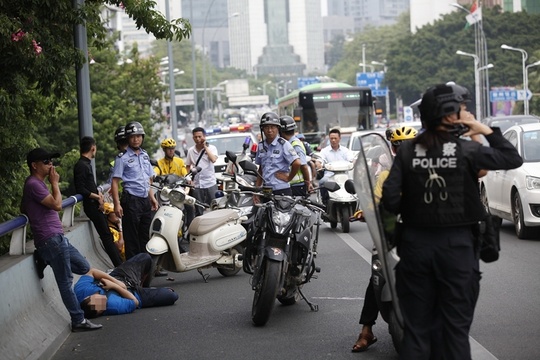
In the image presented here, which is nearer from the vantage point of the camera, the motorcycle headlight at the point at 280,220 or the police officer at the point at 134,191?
the motorcycle headlight at the point at 280,220

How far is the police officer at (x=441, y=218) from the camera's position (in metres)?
6.13

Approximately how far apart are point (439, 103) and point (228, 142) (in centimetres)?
2334

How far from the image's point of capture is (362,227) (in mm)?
20250

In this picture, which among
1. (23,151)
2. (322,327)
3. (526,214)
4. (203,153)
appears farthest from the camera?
(203,153)

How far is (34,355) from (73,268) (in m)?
1.51

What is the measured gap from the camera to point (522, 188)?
1644cm

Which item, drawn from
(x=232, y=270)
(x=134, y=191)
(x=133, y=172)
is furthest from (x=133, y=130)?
(x=232, y=270)

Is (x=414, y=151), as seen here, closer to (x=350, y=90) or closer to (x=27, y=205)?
(x=27, y=205)

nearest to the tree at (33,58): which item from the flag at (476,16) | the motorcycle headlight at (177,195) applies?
the motorcycle headlight at (177,195)

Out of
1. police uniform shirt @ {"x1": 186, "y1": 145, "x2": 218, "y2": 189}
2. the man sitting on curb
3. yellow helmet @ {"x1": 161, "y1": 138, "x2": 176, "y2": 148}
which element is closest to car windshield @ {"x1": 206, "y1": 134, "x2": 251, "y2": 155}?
police uniform shirt @ {"x1": 186, "y1": 145, "x2": 218, "y2": 189}

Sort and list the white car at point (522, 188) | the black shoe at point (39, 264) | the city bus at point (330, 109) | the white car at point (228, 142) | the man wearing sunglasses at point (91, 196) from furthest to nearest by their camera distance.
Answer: the city bus at point (330, 109) → the white car at point (228, 142) → the white car at point (522, 188) → the man wearing sunglasses at point (91, 196) → the black shoe at point (39, 264)

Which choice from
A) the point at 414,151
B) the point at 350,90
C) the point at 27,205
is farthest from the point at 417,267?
the point at 350,90

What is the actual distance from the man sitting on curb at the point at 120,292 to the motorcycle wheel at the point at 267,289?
1.86 meters

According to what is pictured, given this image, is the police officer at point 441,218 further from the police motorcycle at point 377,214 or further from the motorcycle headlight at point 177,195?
the motorcycle headlight at point 177,195
